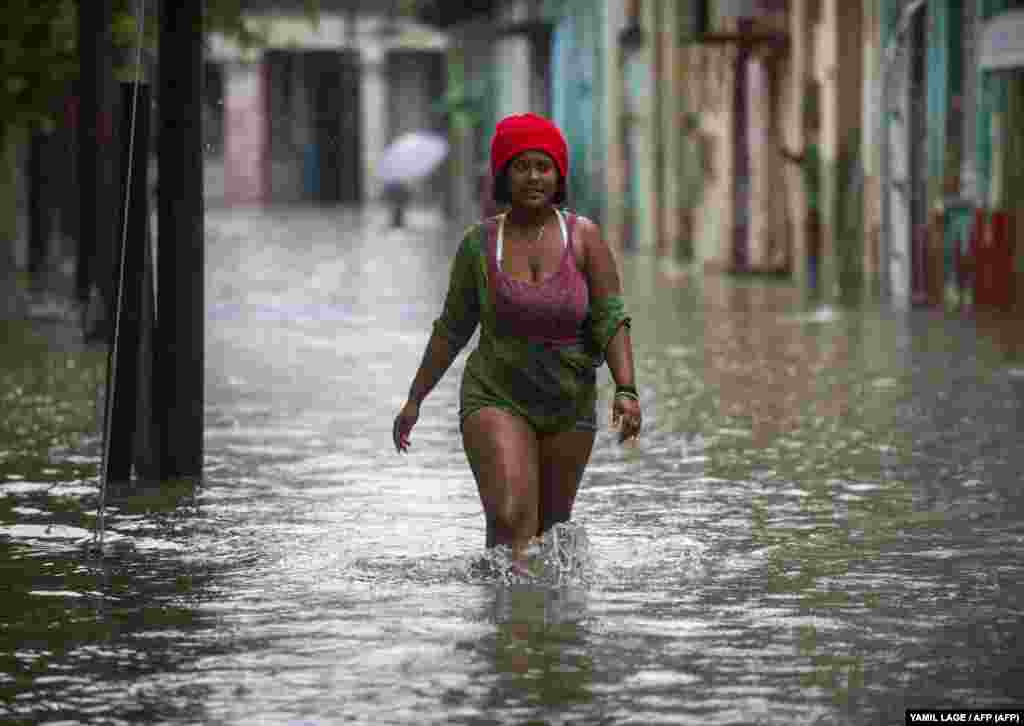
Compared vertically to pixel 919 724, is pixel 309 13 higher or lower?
higher

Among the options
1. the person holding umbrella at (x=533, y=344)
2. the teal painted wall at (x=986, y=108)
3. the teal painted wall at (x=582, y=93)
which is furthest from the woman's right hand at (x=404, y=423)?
the teal painted wall at (x=582, y=93)

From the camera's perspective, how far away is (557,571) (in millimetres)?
7828

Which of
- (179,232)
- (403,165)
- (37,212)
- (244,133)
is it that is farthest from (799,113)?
(244,133)

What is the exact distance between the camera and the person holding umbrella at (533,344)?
761cm

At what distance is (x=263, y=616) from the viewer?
23.8 ft

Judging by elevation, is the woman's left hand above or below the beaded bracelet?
below

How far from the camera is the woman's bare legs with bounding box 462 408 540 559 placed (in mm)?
7617

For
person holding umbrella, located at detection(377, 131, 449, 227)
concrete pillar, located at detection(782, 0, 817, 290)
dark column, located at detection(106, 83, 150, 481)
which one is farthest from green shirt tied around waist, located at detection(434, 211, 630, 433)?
person holding umbrella, located at detection(377, 131, 449, 227)

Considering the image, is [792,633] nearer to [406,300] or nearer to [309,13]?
[406,300]

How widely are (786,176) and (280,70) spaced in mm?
50065

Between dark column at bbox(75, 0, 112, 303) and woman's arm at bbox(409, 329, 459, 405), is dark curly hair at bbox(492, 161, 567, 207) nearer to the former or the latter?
woman's arm at bbox(409, 329, 459, 405)

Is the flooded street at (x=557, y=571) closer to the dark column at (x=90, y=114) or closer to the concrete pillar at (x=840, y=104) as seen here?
the dark column at (x=90, y=114)

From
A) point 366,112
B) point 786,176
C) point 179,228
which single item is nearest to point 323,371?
point 179,228

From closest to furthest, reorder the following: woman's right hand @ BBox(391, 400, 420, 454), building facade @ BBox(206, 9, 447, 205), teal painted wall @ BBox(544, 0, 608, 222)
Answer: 1. woman's right hand @ BBox(391, 400, 420, 454)
2. teal painted wall @ BBox(544, 0, 608, 222)
3. building facade @ BBox(206, 9, 447, 205)
